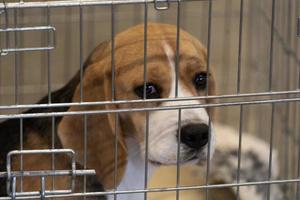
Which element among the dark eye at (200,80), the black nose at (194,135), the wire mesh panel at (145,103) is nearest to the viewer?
the wire mesh panel at (145,103)

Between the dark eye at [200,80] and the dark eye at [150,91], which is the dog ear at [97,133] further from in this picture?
the dark eye at [200,80]

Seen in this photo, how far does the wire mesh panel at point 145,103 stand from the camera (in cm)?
155

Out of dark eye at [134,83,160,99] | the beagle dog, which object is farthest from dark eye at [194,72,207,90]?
dark eye at [134,83,160,99]

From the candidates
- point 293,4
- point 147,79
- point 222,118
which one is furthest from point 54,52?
point 147,79

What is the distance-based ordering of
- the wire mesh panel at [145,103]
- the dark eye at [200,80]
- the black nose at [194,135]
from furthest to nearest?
1. the dark eye at [200,80]
2. the black nose at [194,135]
3. the wire mesh panel at [145,103]

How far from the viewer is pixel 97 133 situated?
5.80 ft

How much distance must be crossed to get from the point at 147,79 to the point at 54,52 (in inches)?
38.7

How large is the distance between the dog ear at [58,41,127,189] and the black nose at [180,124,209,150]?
168 millimetres

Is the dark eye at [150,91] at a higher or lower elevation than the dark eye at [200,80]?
lower

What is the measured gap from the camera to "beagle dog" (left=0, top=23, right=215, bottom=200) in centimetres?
170

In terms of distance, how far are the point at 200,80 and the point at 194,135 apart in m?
0.20

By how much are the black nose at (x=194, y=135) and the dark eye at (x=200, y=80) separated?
17 centimetres

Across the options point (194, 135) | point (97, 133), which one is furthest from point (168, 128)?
point (97, 133)

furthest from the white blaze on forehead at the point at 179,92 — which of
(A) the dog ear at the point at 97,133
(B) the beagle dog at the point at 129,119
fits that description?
(A) the dog ear at the point at 97,133
